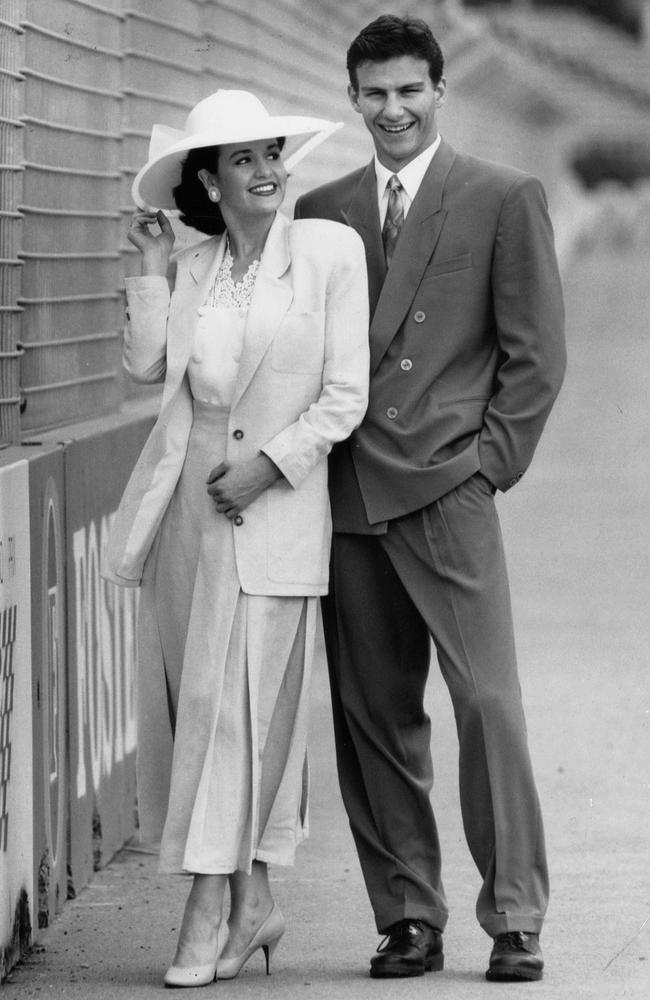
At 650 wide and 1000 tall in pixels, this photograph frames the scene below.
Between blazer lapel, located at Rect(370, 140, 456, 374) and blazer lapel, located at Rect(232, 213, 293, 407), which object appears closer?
blazer lapel, located at Rect(232, 213, 293, 407)

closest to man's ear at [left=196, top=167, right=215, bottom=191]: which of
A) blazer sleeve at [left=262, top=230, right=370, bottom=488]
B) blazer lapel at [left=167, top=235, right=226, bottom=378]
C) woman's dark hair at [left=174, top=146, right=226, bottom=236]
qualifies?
woman's dark hair at [left=174, top=146, right=226, bottom=236]

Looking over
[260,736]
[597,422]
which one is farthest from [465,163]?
[597,422]

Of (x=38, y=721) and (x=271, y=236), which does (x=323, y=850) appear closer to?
(x=38, y=721)

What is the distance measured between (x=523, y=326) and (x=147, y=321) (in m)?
0.78

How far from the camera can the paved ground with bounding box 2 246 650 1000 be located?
14.7 feet

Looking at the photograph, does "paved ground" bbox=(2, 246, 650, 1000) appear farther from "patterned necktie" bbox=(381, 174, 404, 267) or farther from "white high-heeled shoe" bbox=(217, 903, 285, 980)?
"patterned necktie" bbox=(381, 174, 404, 267)

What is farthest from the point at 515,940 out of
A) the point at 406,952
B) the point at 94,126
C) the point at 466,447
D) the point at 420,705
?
the point at 94,126

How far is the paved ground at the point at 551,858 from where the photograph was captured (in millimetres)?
4484

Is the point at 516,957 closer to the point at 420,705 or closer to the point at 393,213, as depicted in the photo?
the point at 420,705

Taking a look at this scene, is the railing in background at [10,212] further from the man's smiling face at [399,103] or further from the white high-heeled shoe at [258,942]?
the white high-heeled shoe at [258,942]

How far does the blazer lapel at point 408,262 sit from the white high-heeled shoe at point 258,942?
120cm

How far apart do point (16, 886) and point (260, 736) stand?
2.40 feet

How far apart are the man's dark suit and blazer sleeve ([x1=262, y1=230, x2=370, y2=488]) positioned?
0.09 meters

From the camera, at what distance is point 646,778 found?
21.1 feet
